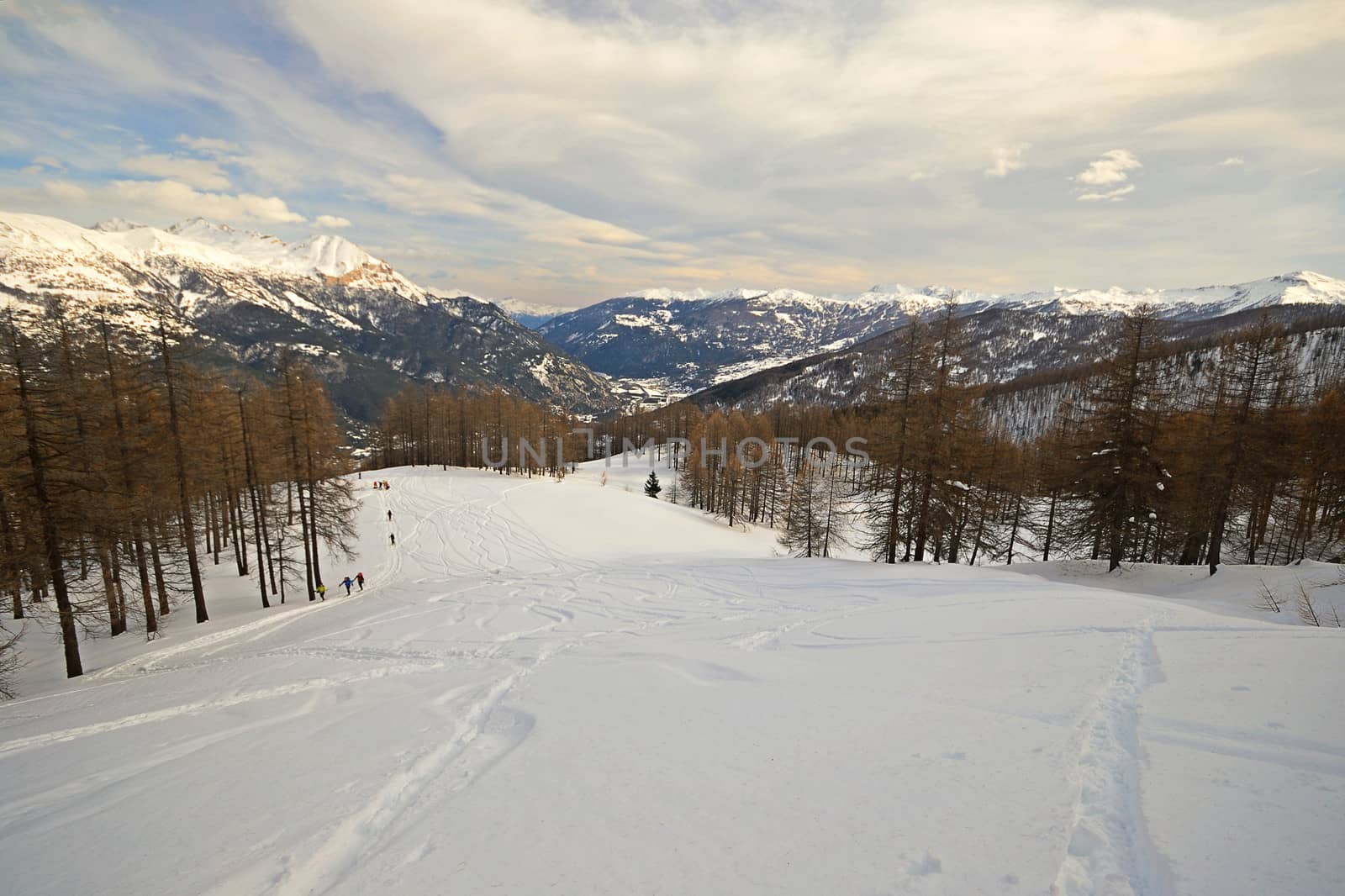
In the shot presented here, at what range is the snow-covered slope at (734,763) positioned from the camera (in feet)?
13.6

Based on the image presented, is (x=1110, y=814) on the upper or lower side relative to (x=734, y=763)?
upper

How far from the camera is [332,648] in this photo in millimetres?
13250

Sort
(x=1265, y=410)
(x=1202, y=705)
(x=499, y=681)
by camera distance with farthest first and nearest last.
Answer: (x=1265, y=410)
(x=499, y=681)
(x=1202, y=705)

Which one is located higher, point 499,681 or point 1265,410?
Answer: point 1265,410

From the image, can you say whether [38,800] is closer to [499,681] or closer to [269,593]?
[499,681]

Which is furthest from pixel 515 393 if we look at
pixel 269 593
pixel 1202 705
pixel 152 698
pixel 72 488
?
pixel 1202 705

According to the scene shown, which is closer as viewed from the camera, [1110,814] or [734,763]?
[1110,814]

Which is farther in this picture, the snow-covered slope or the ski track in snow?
the snow-covered slope

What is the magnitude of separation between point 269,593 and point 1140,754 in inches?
1249

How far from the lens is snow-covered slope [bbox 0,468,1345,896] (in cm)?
415

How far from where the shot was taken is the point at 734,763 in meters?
5.82

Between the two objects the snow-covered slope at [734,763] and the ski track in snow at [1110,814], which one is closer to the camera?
the ski track in snow at [1110,814]

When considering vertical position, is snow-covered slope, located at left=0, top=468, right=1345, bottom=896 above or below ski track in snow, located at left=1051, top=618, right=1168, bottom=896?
below

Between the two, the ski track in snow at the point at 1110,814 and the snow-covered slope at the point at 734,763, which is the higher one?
the ski track in snow at the point at 1110,814
